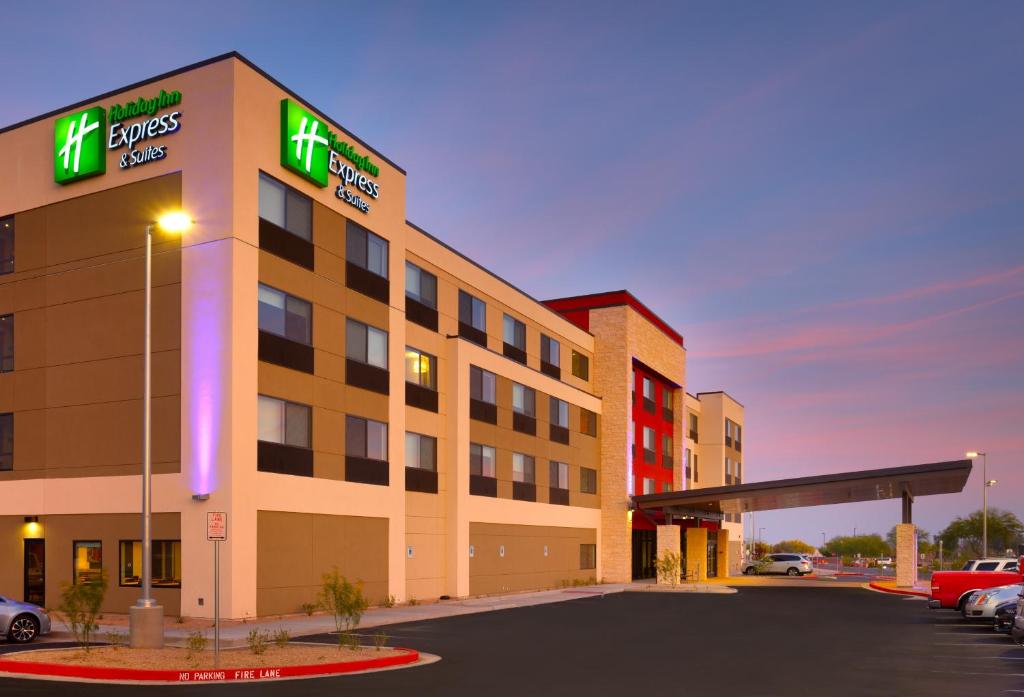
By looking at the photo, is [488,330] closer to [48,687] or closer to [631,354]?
[631,354]

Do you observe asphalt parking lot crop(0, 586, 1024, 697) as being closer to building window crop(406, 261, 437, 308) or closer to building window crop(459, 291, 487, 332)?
building window crop(406, 261, 437, 308)

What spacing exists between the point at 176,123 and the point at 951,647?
84.2ft

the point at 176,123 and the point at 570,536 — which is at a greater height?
the point at 176,123

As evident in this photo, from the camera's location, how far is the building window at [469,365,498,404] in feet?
149

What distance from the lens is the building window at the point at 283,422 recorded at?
30766mm

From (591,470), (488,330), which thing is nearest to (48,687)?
(488,330)

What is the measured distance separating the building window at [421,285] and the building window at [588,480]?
1914cm

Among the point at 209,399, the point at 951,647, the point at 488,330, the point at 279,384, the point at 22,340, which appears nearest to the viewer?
the point at 951,647

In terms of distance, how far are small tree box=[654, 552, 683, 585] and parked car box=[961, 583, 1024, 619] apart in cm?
2552

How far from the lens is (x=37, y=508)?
107ft

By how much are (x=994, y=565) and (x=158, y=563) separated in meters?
27.8

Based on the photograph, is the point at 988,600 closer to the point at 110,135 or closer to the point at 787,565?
the point at 110,135

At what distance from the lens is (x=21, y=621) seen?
23.8 m

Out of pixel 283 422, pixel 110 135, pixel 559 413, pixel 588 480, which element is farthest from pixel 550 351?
pixel 110 135
